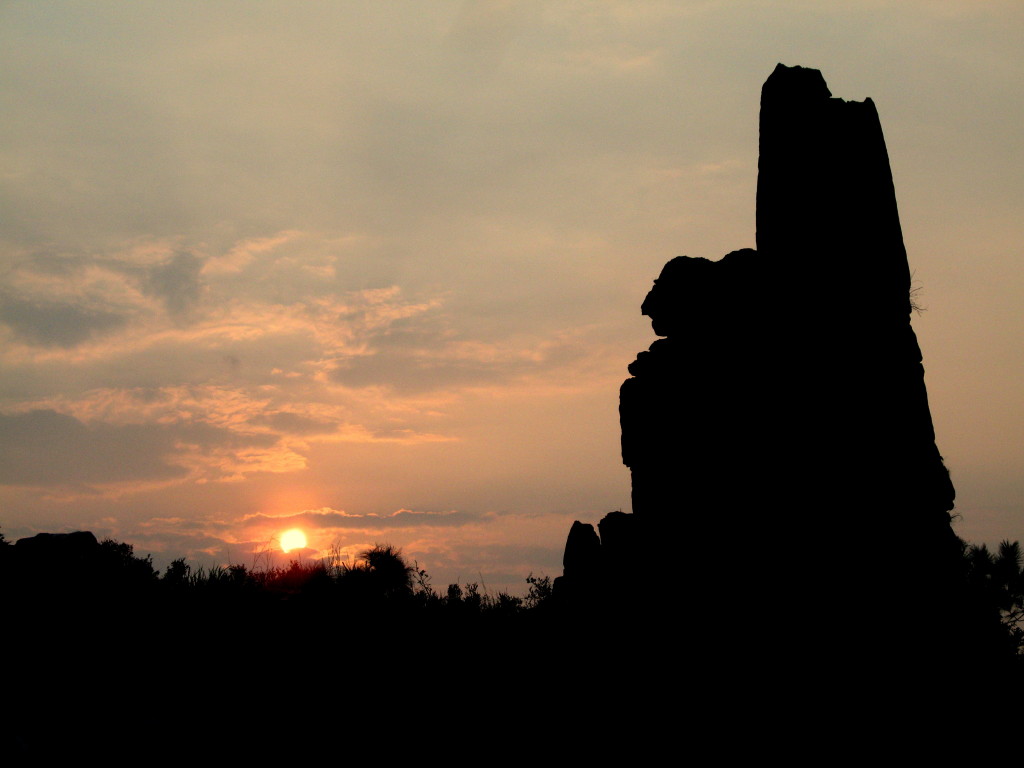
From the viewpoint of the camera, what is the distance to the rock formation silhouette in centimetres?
2002

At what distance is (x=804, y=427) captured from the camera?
21.4 meters

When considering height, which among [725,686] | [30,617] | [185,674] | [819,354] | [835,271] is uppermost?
[835,271]

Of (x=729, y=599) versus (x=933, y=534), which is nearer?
(x=933, y=534)

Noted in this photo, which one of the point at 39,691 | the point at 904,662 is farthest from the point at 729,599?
the point at 39,691

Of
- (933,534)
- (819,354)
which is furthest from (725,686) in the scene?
(819,354)

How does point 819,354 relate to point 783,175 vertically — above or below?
below

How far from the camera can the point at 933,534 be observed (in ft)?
66.2

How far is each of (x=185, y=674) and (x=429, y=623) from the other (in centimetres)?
645

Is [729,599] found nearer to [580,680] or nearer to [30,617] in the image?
[580,680]

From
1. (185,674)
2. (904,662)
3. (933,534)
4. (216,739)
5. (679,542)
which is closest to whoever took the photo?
(216,739)

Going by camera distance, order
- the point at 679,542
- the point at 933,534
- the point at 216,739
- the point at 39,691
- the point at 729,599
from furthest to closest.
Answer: the point at 679,542 → the point at 729,599 → the point at 933,534 → the point at 216,739 → the point at 39,691

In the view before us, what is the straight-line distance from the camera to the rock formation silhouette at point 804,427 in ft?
65.7

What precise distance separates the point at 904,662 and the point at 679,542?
21.6 ft

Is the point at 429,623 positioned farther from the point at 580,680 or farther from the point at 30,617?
the point at 30,617
